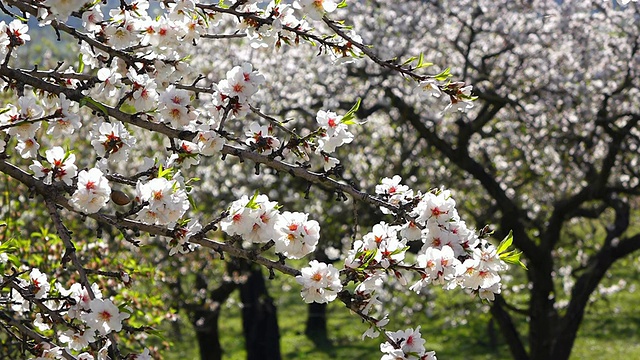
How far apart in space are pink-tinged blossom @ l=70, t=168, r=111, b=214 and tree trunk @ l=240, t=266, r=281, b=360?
1026 centimetres

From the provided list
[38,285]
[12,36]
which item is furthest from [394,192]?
[12,36]

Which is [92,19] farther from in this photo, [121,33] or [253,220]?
[253,220]

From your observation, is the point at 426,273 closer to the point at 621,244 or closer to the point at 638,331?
the point at 621,244

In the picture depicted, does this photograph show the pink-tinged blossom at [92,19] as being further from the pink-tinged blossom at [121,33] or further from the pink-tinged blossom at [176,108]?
the pink-tinged blossom at [176,108]

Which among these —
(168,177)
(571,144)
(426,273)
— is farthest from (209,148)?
(571,144)

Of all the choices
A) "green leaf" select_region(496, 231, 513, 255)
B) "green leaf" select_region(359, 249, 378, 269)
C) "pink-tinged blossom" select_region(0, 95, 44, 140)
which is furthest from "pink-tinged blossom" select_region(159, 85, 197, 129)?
"green leaf" select_region(496, 231, 513, 255)

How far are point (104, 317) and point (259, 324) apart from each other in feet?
34.5

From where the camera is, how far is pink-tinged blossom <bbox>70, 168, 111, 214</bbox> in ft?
8.30

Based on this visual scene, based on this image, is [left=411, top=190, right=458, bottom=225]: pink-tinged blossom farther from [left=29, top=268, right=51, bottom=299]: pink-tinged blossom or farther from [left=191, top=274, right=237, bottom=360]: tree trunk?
[left=191, top=274, right=237, bottom=360]: tree trunk

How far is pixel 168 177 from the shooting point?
285cm

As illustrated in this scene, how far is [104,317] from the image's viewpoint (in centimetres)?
262

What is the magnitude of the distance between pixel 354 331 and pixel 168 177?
16.6 m

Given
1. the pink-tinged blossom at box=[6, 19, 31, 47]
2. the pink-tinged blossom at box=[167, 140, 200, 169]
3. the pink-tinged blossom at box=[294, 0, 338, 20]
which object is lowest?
the pink-tinged blossom at box=[167, 140, 200, 169]

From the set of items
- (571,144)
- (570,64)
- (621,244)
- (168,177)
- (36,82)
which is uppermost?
(570,64)
